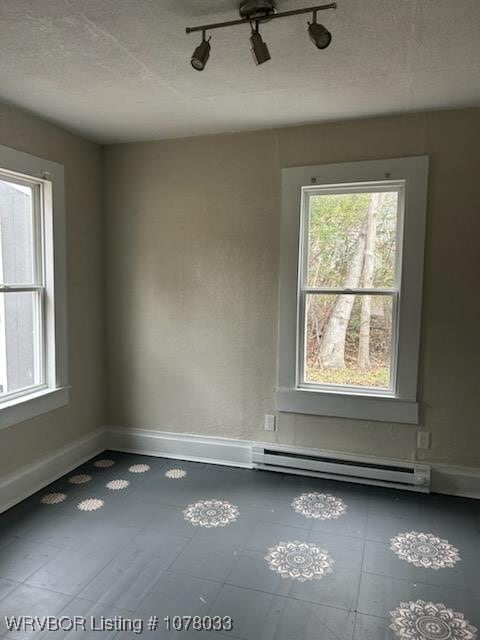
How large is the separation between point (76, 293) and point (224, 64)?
1978mm

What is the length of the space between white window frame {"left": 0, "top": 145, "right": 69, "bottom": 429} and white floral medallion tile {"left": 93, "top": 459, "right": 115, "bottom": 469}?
56cm

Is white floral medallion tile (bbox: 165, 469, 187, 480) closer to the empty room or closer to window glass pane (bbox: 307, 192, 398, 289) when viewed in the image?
the empty room

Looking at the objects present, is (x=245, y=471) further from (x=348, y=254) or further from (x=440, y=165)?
(x=440, y=165)

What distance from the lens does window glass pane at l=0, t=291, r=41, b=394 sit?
2822 millimetres

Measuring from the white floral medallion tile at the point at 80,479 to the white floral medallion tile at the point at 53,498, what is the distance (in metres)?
0.19

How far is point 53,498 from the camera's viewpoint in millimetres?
2818

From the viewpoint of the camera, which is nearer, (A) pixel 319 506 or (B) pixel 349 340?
(A) pixel 319 506

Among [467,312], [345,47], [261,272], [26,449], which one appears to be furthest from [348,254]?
[26,449]

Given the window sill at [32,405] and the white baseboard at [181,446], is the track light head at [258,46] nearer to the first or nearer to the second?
the window sill at [32,405]

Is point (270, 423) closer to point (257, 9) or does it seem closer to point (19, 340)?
point (19, 340)

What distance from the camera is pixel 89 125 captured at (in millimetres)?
3064

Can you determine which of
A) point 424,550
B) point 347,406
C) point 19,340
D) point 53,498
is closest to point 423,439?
point 347,406

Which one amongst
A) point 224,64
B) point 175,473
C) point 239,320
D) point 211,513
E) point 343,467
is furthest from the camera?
point 239,320

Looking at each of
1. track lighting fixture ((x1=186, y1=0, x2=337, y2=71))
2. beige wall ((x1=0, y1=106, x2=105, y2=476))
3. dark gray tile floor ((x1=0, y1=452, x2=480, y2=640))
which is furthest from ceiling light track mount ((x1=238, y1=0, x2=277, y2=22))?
dark gray tile floor ((x1=0, y1=452, x2=480, y2=640))
